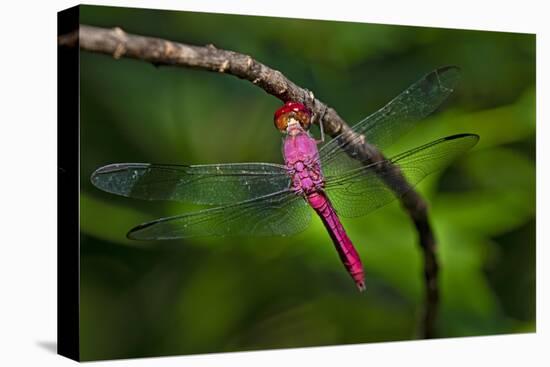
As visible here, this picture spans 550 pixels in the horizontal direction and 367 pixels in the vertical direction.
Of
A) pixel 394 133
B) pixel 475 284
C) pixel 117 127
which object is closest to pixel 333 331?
pixel 475 284

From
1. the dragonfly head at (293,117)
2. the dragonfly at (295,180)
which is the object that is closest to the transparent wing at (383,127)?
the dragonfly at (295,180)

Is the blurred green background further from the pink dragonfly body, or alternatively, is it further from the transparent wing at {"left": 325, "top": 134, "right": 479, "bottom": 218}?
the transparent wing at {"left": 325, "top": 134, "right": 479, "bottom": 218}

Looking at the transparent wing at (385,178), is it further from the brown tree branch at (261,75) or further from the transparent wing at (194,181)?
the transparent wing at (194,181)

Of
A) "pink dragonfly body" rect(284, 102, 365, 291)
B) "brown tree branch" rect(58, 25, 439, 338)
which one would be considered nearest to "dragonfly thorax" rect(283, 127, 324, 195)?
"pink dragonfly body" rect(284, 102, 365, 291)

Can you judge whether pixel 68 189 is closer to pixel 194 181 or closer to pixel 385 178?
pixel 194 181

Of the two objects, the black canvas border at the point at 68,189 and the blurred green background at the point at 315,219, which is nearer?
the black canvas border at the point at 68,189

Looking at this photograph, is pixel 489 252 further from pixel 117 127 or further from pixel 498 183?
pixel 117 127
